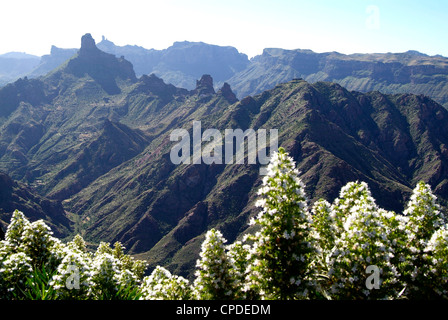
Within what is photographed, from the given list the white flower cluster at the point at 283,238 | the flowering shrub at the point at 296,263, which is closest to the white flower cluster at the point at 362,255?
the flowering shrub at the point at 296,263

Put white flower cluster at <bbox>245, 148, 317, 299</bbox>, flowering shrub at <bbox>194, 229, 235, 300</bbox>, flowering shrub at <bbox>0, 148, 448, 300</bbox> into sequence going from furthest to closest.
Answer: flowering shrub at <bbox>194, 229, 235, 300</bbox> → white flower cluster at <bbox>245, 148, 317, 299</bbox> → flowering shrub at <bbox>0, 148, 448, 300</bbox>

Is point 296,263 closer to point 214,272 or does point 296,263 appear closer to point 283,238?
point 283,238

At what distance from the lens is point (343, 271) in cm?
1561

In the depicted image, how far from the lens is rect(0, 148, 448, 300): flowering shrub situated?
15070 millimetres

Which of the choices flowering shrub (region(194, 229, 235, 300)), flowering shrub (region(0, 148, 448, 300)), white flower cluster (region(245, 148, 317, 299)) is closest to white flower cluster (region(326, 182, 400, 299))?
flowering shrub (region(0, 148, 448, 300))

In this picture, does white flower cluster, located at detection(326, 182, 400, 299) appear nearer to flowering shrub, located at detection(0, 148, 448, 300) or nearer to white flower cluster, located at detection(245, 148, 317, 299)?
flowering shrub, located at detection(0, 148, 448, 300)

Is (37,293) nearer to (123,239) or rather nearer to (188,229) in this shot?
(188,229)

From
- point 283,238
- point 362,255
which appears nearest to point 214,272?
point 283,238

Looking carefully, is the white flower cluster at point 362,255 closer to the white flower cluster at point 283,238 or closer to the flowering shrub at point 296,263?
the flowering shrub at point 296,263

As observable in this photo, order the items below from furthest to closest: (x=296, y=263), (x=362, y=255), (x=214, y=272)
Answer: (x=214, y=272) < (x=296, y=263) < (x=362, y=255)

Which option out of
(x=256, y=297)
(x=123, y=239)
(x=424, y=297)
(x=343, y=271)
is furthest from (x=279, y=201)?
(x=123, y=239)

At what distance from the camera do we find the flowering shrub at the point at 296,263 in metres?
15.1

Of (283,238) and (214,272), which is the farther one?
(214,272)

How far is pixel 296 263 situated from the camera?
643 inches
